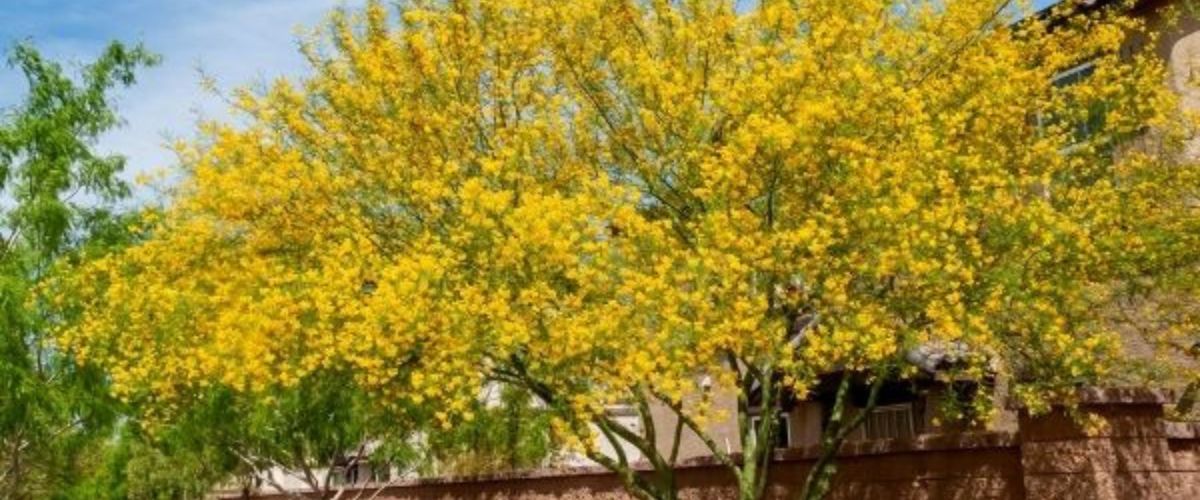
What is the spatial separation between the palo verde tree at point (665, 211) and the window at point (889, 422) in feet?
17.9

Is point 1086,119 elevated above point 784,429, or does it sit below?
above

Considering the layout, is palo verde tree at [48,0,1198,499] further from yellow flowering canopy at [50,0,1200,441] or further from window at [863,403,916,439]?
window at [863,403,916,439]

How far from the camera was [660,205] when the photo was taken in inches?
601

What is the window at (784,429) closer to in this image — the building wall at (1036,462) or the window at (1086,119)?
the building wall at (1036,462)

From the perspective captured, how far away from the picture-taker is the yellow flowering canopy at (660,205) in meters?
12.2

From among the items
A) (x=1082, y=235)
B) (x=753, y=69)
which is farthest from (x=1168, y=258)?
(x=753, y=69)

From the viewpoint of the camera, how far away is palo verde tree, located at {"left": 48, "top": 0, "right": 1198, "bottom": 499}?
12.2m

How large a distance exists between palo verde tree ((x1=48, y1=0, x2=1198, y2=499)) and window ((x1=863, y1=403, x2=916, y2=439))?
5.44 m

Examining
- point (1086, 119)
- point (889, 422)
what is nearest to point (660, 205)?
point (1086, 119)

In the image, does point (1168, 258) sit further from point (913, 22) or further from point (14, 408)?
point (14, 408)

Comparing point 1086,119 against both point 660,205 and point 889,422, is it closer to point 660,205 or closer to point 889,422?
point 660,205

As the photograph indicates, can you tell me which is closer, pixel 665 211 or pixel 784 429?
pixel 665 211

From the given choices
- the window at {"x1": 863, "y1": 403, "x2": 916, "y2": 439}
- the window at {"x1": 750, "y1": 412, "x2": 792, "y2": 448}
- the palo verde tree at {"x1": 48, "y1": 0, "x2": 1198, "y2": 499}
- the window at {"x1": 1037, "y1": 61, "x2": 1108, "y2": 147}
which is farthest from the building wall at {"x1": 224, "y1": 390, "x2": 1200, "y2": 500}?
the window at {"x1": 750, "y1": 412, "x2": 792, "y2": 448}

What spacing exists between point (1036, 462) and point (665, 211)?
523 centimetres
